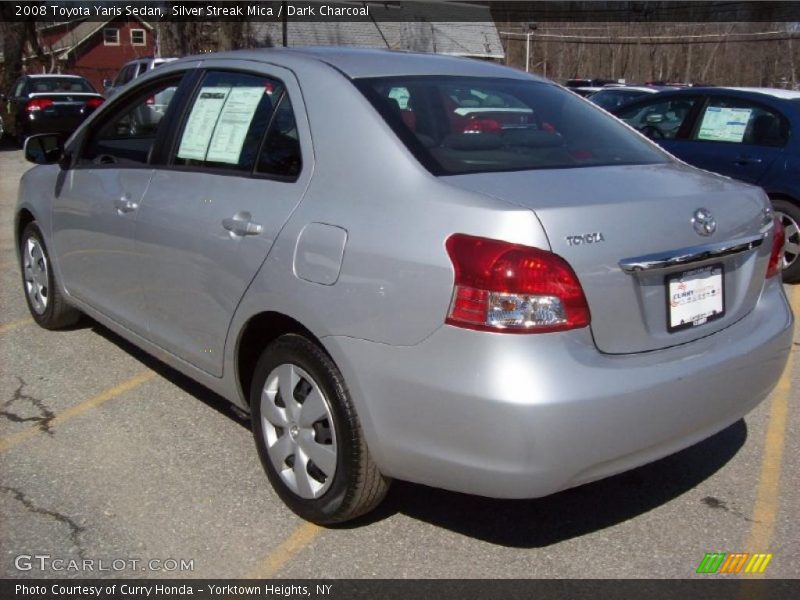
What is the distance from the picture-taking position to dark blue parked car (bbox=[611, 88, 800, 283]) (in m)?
6.89

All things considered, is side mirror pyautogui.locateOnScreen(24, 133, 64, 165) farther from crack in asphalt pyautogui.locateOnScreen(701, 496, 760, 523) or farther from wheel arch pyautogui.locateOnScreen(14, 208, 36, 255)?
crack in asphalt pyautogui.locateOnScreen(701, 496, 760, 523)

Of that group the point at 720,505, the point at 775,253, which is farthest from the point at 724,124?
the point at 720,505

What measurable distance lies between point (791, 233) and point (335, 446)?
208 inches

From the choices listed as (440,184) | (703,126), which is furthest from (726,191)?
(703,126)

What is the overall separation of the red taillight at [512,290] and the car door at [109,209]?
202cm

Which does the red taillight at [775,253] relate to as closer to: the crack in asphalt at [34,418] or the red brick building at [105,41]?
the crack in asphalt at [34,418]

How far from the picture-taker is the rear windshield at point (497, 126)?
10.1 feet

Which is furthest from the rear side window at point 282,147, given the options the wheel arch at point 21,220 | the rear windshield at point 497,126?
the wheel arch at point 21,220

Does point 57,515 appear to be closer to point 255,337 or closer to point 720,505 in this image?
point 255,337

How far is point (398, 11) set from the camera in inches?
1809

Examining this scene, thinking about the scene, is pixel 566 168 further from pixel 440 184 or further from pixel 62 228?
pixel 62 228

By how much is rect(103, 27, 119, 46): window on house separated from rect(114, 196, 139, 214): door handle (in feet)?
188

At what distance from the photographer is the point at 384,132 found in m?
3.02

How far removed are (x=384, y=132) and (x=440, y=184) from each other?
362 mm
